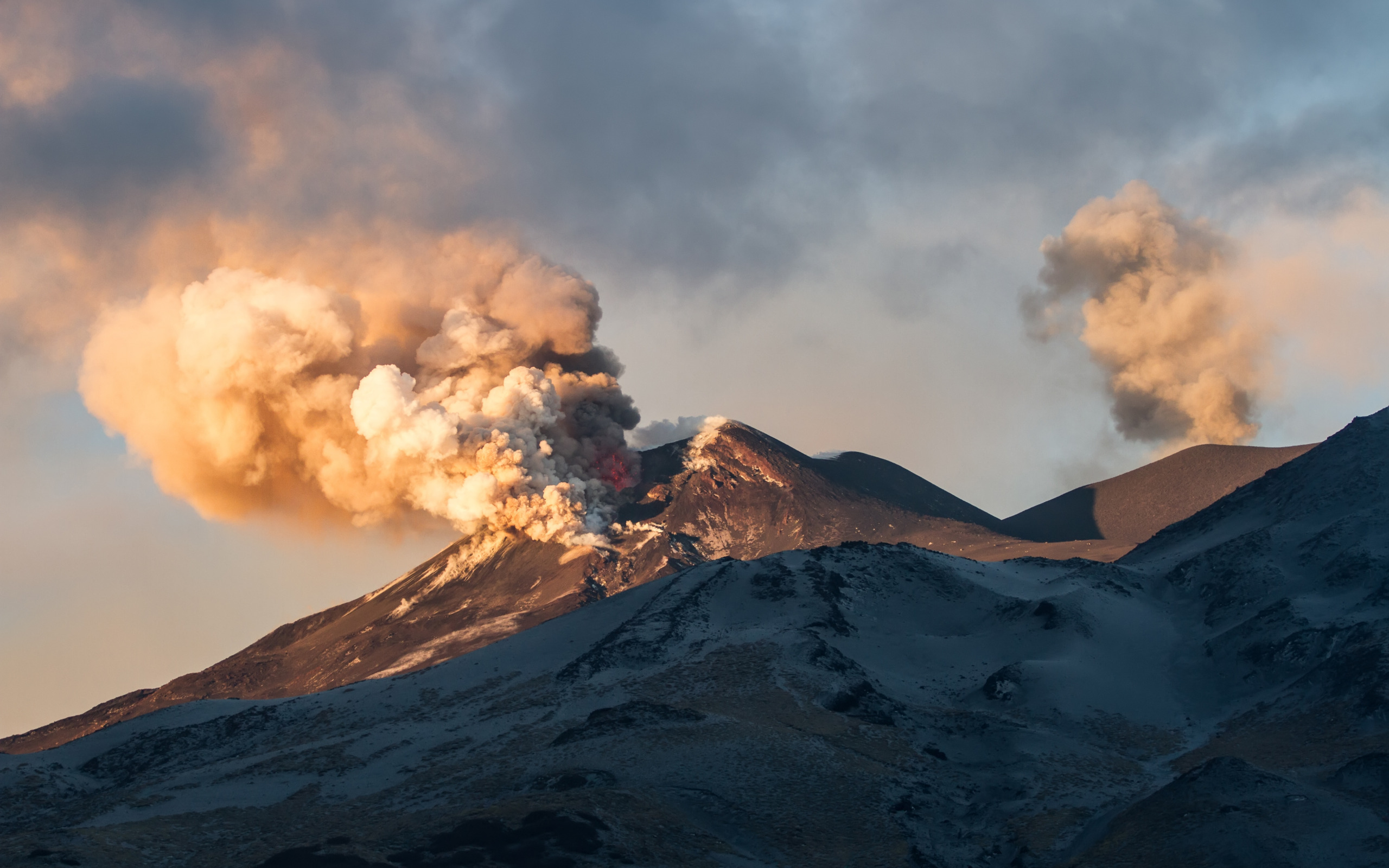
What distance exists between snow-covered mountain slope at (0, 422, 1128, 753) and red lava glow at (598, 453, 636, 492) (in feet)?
6.44

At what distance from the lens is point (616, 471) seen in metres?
178

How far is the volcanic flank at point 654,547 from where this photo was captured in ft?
424

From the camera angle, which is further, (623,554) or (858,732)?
(623,554)

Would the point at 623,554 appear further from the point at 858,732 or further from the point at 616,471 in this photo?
the point at 858,732

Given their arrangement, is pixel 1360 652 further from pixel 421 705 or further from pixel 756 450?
pixel 756 450

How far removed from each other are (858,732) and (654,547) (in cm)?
8850

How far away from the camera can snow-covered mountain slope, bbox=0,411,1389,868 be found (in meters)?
46.6

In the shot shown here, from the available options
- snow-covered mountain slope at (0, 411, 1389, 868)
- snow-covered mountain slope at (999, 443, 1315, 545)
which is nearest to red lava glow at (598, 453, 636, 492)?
snow-covered mountain slope at (999, 443, 1315, 545)

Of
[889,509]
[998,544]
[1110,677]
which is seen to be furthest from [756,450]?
[1110,677]

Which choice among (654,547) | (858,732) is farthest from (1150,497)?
(858,732)

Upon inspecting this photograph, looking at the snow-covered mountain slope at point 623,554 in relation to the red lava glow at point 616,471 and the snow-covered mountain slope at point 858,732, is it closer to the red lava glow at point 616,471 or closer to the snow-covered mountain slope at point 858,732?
the red lava glow at point 616,471

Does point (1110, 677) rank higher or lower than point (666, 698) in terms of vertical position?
lower

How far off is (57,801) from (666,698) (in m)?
31.5

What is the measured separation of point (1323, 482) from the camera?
83562mm
